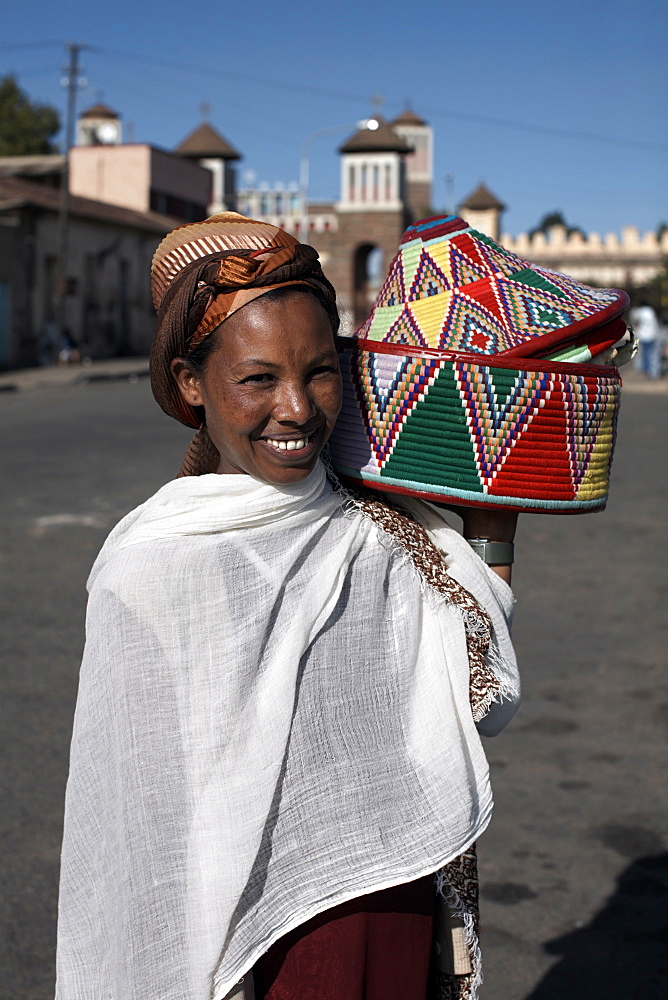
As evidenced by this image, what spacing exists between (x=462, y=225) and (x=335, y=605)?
2.11ft

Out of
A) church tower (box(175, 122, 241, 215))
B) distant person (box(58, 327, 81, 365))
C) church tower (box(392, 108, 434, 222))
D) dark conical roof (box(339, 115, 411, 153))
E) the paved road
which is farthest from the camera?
church tower (box(392, 108, 434, 222))

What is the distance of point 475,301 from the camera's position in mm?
1654

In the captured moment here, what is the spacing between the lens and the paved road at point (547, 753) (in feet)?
10.4

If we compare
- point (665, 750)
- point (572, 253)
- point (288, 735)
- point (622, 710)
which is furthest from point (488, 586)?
point (572, 253)

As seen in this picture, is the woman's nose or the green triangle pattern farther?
the green triangle pattern

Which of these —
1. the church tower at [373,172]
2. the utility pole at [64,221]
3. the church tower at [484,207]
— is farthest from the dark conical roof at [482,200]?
the utility pole at [64,221]

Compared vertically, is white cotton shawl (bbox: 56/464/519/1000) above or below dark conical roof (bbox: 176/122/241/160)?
below

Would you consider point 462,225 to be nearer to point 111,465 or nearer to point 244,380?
point 244,380

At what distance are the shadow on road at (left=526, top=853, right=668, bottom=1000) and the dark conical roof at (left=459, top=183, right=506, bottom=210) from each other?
5913 cm

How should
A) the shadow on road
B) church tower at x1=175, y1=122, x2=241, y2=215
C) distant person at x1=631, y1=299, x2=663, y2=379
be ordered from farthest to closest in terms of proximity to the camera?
church tower at x1=175, y1=122, x2=241, y2=215
distant person at x1=631, y1=299, x2=663, y2=379
the shadow on road

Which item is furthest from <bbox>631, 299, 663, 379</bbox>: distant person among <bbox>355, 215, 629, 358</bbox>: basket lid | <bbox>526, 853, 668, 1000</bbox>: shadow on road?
<bbox>355, 215, 629, 358</bbox>: basket lid

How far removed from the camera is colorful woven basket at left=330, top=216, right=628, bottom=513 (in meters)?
1.58

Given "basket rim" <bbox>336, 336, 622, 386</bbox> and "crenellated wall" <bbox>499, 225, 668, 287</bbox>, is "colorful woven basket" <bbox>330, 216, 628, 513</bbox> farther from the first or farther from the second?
"crenellated wall" <bbox>499, 225, 668, 287</bbox>

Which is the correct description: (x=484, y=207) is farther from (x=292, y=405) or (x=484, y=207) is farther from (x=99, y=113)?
(x=292, y=405)
